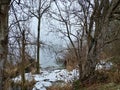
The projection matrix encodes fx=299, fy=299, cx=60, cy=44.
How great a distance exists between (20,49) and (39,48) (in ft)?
24.1

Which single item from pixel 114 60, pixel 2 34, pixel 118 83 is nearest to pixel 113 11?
pixel 114 60

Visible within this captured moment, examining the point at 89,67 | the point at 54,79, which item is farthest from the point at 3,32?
the point at 54,79

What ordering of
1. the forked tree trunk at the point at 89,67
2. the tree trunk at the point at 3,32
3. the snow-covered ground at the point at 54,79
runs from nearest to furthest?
the tree trunk at the point at 3,32
the forked tree trunk at the point at 89,67
the snow-covered ground at the point at 54,79

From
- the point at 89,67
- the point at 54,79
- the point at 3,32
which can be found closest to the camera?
the point at 3,32

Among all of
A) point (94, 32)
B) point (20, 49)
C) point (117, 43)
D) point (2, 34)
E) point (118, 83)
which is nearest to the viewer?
point (2, 34)

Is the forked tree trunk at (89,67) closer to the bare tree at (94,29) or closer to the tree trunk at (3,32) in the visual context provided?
the bare tree at (94,29)

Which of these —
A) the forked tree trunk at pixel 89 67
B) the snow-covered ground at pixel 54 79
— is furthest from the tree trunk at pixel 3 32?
the forked tree trunk at pixel 89 67

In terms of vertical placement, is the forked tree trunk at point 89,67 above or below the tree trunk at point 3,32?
below

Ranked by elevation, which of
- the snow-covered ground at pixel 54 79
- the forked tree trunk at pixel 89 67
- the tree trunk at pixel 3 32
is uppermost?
the tree trunk at pixel 3 32

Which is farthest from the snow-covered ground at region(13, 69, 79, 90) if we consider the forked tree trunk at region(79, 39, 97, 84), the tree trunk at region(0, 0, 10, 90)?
the tree trunk at region(0, 0, 10, 90)

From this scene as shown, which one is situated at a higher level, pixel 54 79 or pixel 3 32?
pixel 3 32

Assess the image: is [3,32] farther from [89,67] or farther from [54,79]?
[54,79]

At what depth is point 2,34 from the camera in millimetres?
8859

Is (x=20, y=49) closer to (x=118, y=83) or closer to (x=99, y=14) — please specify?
(x=99, y=14)
